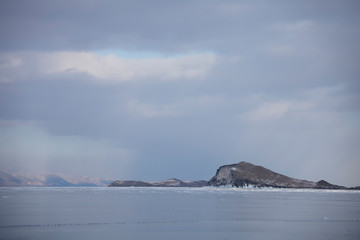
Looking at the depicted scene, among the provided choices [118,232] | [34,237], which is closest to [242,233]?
[118,232]

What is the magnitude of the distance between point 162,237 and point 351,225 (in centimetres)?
1935

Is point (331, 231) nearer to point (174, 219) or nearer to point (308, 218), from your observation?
point (308, 218)

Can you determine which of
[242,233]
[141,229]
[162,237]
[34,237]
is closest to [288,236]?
[242,233]

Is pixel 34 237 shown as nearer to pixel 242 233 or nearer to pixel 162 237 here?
pixel 162 237

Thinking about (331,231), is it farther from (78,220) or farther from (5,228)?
(5,228)

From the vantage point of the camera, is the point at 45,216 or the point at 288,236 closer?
the point at 288,236

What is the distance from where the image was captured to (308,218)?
153ft

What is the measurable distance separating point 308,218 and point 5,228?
30.4m

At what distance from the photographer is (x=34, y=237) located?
31984mm

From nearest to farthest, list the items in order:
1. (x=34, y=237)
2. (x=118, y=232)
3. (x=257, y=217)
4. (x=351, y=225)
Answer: (x=34, y=237), (x=118, y=232), (x=351, y=225), (x=257, y=217)

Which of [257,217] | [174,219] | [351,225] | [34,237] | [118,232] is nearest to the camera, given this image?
[34,237]

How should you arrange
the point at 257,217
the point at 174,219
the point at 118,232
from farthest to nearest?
the point at 257,217 → the point at 174,219 → the point at 118,232

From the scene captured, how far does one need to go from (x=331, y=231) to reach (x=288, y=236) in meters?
5.21

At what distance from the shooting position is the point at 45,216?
45.9 m
